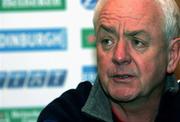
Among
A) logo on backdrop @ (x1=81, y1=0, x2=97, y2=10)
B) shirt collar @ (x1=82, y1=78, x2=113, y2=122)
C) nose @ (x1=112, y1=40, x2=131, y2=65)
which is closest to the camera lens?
nose @ (x1=112, y1=40, x2=131, y2=65)

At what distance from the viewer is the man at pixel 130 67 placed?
1.31m

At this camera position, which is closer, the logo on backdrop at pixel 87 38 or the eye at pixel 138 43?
the eye at pixel 138 43

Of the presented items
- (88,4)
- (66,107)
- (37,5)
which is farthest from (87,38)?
(66,107)

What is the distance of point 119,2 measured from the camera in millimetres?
1344

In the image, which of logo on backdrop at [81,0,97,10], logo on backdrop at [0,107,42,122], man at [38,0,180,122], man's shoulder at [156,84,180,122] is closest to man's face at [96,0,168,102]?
man at [38,0,180,122]

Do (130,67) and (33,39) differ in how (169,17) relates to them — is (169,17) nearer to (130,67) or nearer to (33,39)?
(130,67)

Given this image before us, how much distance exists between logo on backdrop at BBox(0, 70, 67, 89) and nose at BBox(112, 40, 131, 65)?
0.71 m

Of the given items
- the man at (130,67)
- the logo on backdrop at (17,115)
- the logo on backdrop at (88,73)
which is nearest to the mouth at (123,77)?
the man at (130,67)

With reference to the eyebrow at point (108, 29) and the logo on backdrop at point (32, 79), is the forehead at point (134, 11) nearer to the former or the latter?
the eyebrow at point (108, 29)

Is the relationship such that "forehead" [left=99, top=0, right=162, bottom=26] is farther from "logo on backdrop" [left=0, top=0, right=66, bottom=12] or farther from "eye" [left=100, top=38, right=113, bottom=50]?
"logo on backdrop" [left=0, top=0, right=66, bottom=12]

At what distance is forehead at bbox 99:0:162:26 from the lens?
1320 mm

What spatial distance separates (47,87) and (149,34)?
2.53 ft

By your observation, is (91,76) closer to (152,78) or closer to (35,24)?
(35,24)

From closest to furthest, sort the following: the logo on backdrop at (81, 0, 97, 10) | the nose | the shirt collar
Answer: the nose
the shirt collar
the logo on backdrop at (81, 0, 97, 10)
